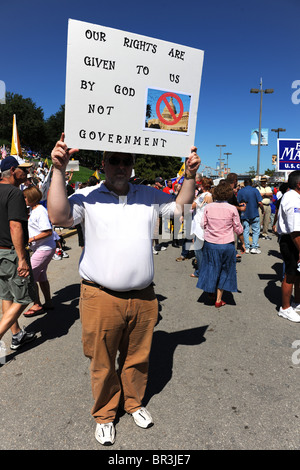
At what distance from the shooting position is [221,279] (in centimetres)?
468

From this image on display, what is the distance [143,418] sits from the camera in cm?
229

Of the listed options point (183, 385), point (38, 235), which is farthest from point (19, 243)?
point (183, 385)

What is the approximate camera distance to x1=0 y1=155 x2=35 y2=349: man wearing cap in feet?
9.72

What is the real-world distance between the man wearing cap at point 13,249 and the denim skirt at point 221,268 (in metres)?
2.65

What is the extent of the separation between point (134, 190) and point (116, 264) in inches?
21.6

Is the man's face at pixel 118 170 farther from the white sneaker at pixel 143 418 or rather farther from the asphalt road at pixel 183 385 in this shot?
the asphalt road at pixel 183 385

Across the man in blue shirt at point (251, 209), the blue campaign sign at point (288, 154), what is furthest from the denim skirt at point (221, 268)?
the man in blue shirt at point (251, 209)

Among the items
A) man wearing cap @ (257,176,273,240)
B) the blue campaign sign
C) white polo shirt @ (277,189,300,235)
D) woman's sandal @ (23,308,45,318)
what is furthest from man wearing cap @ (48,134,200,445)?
man wearing cap @ (257,176,273,240)

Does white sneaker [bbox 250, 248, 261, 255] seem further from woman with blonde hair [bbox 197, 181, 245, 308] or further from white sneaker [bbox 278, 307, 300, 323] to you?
white sneaker [bbox 278, 307, 300, 323]

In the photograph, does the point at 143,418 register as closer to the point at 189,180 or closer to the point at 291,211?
the point at 189,180

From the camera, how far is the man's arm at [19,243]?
2957 millimetres

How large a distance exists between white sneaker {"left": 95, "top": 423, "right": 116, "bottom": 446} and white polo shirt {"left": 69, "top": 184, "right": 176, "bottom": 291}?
3.44ft

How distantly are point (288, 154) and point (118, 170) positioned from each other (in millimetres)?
4845
